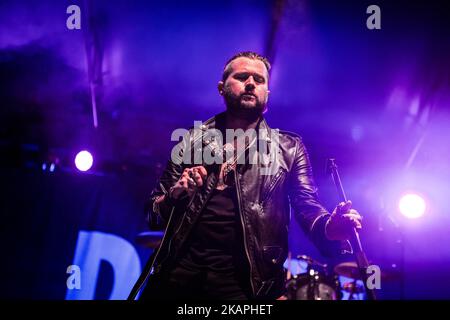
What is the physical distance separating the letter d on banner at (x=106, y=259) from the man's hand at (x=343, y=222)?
6.00 meters

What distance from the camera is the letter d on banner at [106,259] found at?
7301 mm

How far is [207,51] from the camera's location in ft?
19.1

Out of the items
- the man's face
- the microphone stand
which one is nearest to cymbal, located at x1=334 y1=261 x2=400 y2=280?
the man's face

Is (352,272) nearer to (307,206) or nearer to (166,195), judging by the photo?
(307,206)

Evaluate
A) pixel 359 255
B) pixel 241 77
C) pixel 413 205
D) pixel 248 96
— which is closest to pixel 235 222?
pixel 359 255

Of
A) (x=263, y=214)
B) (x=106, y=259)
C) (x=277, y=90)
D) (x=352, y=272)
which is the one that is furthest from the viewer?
(x=106, y=259)

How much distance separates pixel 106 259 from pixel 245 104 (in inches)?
226

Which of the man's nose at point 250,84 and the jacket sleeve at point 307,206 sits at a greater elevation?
the man's nose at point 250,84

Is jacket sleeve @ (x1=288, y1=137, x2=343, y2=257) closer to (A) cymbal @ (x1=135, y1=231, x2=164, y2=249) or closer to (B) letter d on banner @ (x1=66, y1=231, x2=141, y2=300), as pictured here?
(A) cymbal @ (x1=135, y1=231, x2=164, y2=249)

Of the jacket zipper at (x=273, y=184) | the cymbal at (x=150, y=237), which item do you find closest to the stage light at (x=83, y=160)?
the cymbal at (x=150, y=237)

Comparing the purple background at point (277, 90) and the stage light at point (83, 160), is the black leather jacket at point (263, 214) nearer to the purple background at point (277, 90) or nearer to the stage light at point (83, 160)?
the purple background at point (277, 90)

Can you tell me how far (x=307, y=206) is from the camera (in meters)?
2.58
